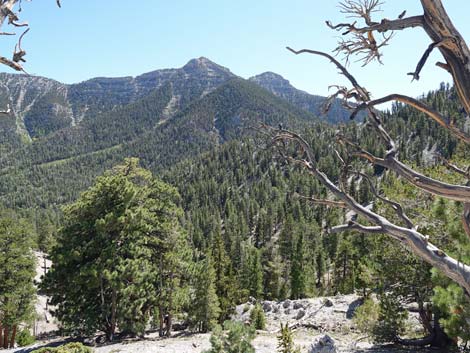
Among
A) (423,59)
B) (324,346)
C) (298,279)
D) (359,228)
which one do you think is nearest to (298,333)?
(324,346)

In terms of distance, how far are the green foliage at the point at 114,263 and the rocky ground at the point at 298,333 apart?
184cm

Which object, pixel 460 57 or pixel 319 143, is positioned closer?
pixel 460 57

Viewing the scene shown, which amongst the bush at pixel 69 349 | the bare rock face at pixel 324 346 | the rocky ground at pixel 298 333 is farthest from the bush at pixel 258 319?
the bush at pixel 69 349

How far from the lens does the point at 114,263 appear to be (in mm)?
16578

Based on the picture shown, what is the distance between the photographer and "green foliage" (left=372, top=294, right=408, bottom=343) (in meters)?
13.6

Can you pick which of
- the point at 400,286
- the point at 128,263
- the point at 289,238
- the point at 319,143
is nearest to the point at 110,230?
the point at 128,263

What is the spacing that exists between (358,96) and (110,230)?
50.9 ft

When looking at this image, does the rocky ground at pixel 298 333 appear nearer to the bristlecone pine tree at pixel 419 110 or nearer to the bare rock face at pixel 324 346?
the bare rock face at pixel 324 346

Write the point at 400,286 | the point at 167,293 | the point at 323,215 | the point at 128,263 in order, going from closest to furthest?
1. the point at 400,286
2. the point at 128,263
3. the point at 167,293
4. the point at 323,215

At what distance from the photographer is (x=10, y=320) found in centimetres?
2295

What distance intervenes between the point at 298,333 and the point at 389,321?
6.99 meters

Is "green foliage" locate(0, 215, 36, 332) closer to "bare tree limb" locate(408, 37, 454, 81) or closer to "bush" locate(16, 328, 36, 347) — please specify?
"bush" locate(16, 328, 36, 347)

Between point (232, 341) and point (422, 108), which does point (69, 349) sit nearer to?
point (232, 341)

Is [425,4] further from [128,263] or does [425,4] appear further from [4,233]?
[4,233]
